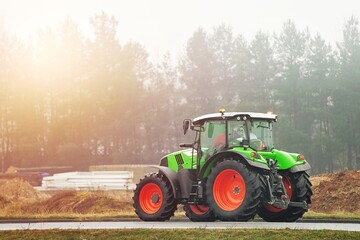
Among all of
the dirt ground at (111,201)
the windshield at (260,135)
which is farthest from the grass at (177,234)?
the dirt ground at (111,201)

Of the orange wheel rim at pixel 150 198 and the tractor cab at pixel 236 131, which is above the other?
the tractor cab at pixel 236 131

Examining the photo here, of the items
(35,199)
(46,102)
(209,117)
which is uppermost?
(46,102)

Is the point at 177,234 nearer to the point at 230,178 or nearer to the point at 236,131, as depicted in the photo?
the point at 230,178

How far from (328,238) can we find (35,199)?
19241 mm

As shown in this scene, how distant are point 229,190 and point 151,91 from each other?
4727 cm

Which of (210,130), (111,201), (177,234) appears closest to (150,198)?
(210,130)

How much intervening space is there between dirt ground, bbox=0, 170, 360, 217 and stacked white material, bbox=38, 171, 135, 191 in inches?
315

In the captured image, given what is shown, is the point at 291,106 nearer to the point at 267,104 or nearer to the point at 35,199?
the point at 267,104

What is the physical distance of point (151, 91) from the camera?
6097 centimetres

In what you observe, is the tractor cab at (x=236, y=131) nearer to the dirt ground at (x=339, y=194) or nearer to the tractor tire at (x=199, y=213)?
the tractor tire at (x=199, y=213)

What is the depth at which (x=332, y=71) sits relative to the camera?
60.6 meters

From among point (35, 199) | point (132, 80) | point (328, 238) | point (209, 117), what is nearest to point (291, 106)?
point (132, 80)

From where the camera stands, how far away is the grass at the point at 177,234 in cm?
1110

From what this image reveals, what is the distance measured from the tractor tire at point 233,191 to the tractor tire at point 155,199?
1.33 metres
